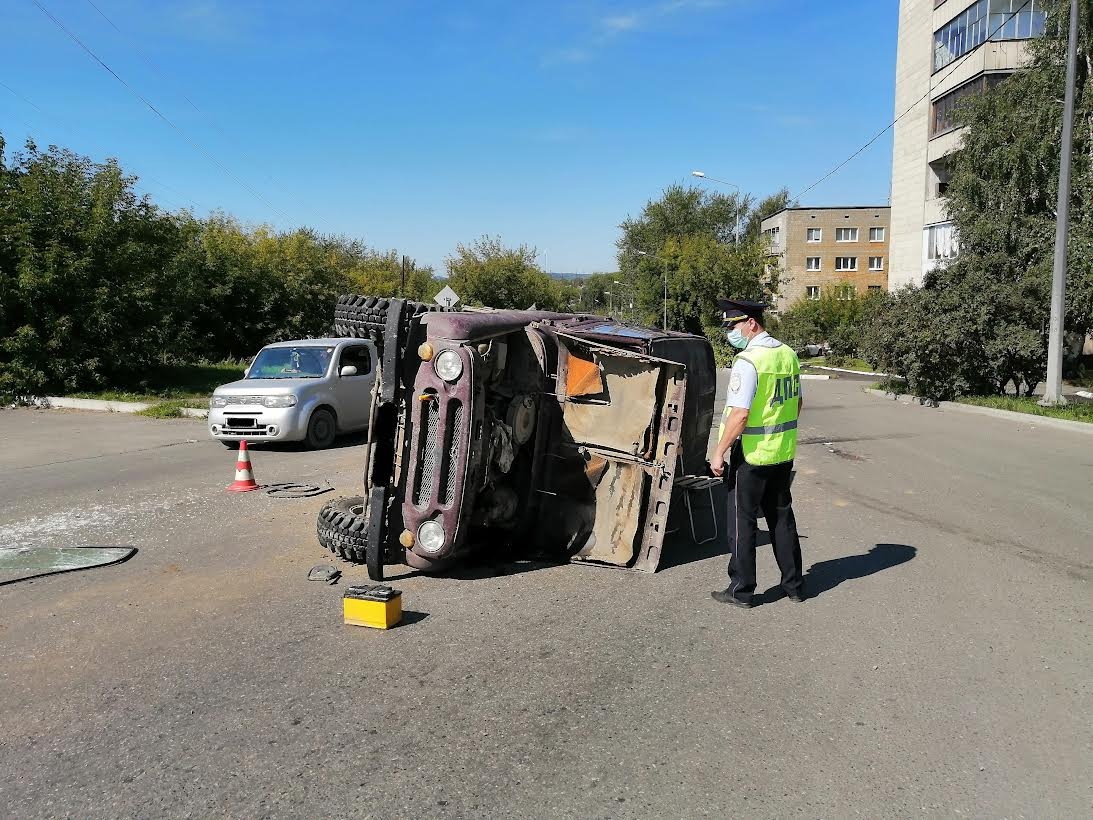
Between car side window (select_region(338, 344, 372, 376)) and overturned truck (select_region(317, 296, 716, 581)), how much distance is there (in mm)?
6890

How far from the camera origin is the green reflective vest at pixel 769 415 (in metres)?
5.00

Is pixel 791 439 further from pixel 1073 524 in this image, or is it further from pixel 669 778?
pixel 1073 524

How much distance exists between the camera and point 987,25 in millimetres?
32656

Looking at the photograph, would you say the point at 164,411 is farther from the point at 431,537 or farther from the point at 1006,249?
the point at 1006,249

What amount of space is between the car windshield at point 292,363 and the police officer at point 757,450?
8.69 m

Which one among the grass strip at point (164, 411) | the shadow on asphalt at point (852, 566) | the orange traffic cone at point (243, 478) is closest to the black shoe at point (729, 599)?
the shadow on asphalt at point (852, 566)

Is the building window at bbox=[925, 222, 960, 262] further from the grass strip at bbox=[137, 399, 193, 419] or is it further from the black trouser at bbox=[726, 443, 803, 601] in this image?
the black trouser at bbox=[726, 443, 803, 601]

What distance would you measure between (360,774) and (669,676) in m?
1.60

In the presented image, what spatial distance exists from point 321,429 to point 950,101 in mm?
34045

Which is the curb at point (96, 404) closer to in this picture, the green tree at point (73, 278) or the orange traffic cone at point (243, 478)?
the green tree at point (73, 278)

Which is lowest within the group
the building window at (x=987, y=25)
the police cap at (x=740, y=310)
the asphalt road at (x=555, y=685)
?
the asphalt road at (x=555, y=685)

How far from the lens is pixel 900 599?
208 inches

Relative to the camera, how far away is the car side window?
13.0m

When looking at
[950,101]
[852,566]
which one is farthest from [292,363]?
[950,101]
